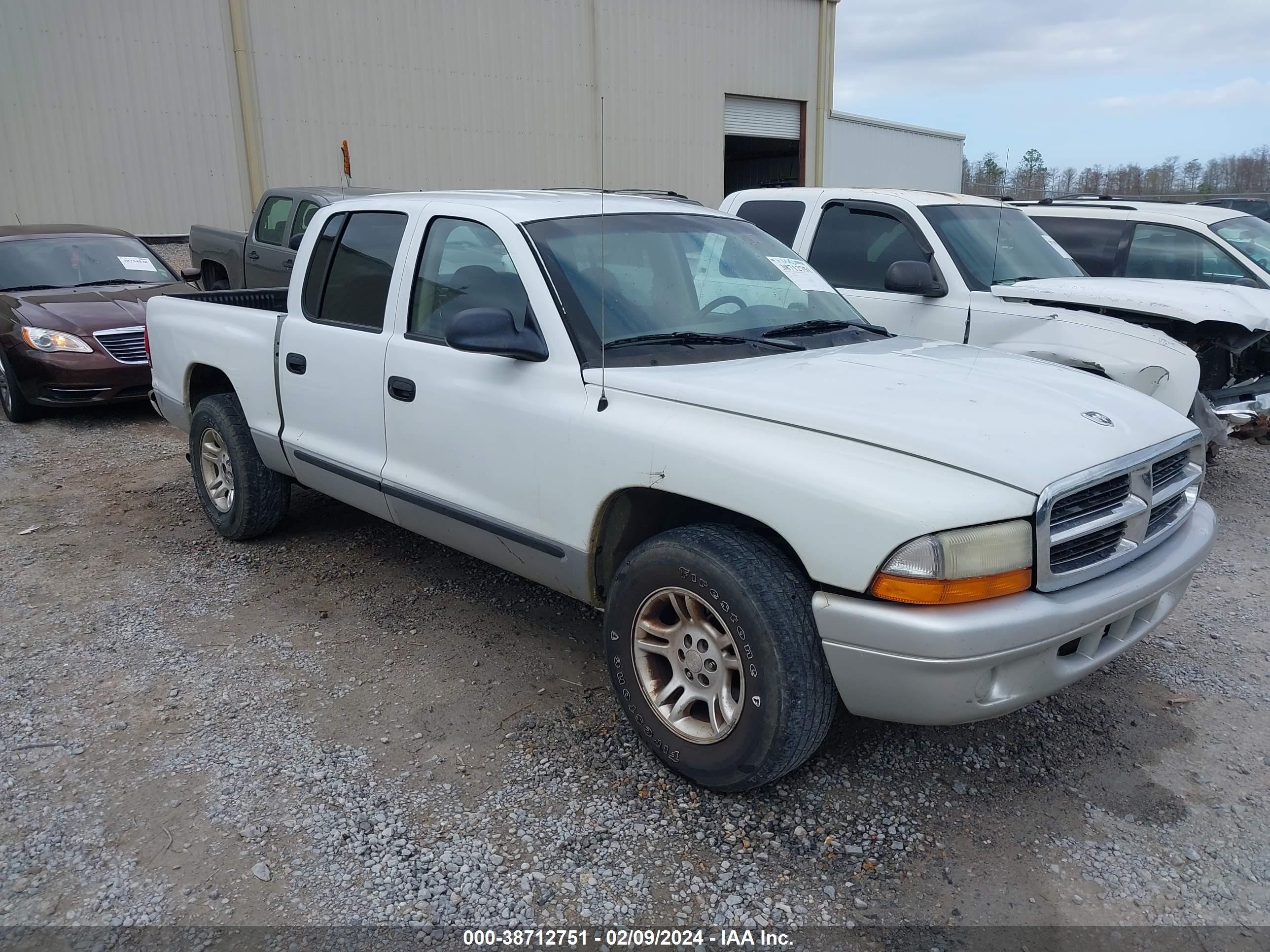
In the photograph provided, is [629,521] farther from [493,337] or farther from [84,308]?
[84,308]

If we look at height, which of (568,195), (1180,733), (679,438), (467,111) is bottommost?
(1180,733)

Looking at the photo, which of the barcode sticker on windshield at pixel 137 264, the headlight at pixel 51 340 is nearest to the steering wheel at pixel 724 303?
the headlight at pixel 51 340

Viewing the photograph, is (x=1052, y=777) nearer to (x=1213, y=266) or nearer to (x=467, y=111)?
(x=1213, y=266)

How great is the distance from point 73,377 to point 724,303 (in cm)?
646

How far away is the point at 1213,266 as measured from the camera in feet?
25.2

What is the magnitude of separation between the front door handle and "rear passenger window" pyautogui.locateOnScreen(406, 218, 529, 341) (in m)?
0.20

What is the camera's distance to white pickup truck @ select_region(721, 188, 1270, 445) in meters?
5.60

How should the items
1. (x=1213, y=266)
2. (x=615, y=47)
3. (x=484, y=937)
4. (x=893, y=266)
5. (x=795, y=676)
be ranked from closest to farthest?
1. (x=484, y=937)
2. (x=795, y=676)
3. (x=893, y=266)
4. (x=1213, y=266)
5. (x=615, y=47)

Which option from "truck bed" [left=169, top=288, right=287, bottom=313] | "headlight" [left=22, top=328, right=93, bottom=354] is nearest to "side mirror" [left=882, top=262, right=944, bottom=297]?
"truck bed" [left=169, top=288, right=287, bottom=313]

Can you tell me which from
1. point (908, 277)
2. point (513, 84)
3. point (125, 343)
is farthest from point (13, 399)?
point (513, 84)

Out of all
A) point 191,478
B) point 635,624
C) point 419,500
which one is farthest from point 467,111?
point 635,624

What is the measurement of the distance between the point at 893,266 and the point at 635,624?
3335mm

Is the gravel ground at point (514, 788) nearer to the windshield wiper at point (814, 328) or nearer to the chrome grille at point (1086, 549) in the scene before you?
the chrome grille at point (1086, 549)

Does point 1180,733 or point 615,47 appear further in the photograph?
point 615,47
